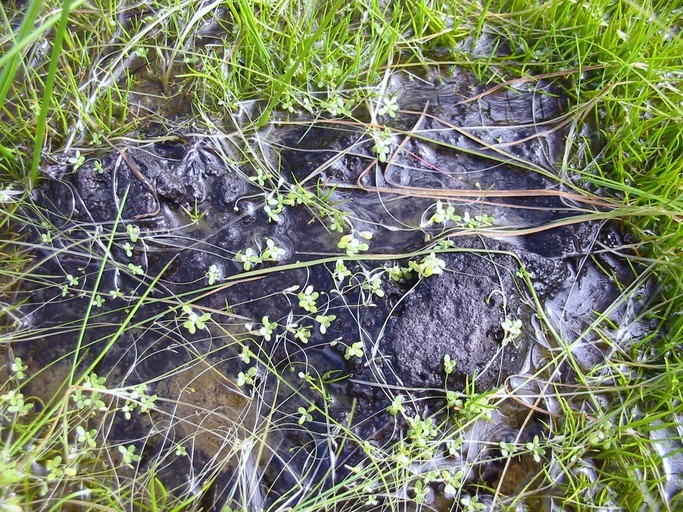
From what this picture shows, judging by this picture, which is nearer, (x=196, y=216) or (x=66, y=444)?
(x=66, y=444)

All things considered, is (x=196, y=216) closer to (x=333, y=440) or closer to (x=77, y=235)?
(x=77, y=235)

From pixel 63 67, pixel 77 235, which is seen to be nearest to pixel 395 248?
pixel 77 235

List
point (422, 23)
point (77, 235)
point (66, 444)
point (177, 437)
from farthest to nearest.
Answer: point (422, 23), point (77, 235), point (177, 437), point (66, 444)

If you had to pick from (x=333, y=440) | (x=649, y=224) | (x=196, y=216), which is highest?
(x=649, y=224)
